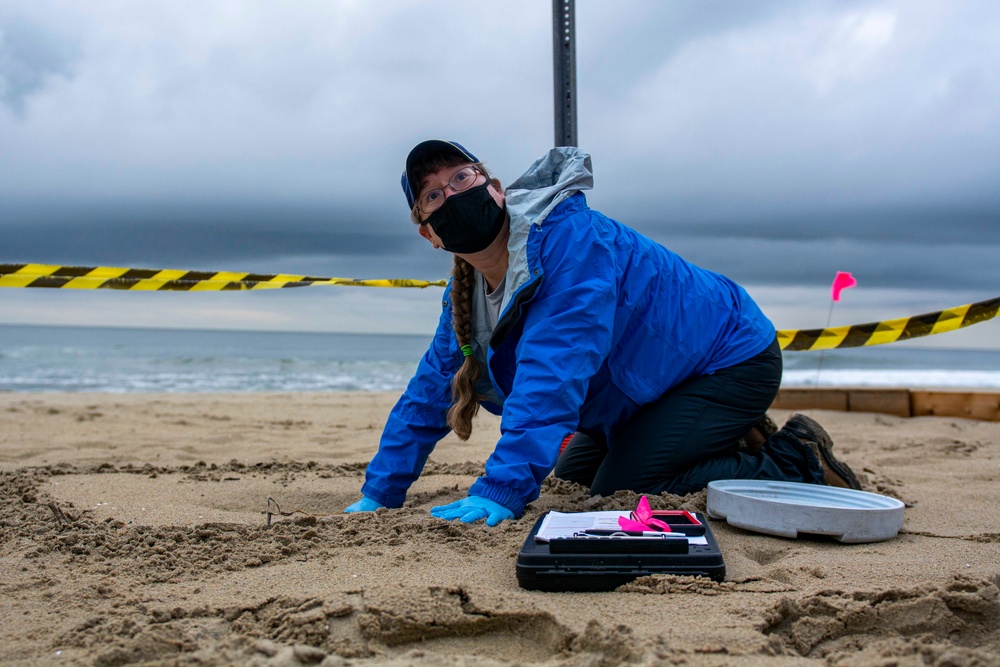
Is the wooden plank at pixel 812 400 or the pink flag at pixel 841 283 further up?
the pink flag at pixel 841 283

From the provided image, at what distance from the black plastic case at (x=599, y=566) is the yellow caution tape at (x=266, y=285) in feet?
10.3

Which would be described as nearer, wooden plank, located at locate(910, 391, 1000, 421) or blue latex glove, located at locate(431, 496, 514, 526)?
blue latex glove, located at locate(431, 496, 514, 526)

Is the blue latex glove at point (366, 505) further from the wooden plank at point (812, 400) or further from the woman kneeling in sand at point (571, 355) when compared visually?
the wooden plank at point (812, 400)

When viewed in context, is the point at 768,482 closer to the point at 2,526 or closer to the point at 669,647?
the point at 669,647

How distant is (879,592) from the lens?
1656mm

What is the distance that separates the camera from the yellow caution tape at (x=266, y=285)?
4.31 metres

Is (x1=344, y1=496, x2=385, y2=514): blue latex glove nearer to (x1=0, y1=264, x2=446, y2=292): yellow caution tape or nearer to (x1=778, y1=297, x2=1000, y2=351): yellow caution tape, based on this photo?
(x1=0, y1=264, x2=446, y2=292): yellow caution tape

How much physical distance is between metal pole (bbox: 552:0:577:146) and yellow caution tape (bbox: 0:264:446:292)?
5.34 ft

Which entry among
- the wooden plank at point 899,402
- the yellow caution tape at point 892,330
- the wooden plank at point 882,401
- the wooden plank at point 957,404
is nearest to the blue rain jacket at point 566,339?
the yellow caution tape at point 892,330

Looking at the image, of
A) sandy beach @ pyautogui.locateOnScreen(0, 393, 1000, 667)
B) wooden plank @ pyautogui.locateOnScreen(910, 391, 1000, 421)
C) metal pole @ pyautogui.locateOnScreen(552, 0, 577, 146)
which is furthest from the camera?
wooden plank @ pyautogui.locateOnScreen(910, 391, 1000, 421)

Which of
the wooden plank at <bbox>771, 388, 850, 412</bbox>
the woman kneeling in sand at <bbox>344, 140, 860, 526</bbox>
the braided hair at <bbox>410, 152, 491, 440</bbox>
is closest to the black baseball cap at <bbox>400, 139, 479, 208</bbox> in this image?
the woman kneeling in sand at <bbox>344, 140, 860, 526</bbox>

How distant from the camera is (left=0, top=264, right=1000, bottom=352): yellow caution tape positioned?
4.31 metres

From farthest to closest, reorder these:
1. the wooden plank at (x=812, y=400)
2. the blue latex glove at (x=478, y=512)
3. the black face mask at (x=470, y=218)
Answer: the wooden plank at (x=812, y=400)
the black face mask at (x=470, y=218)
the blue latex glove at (x=478, y=512)

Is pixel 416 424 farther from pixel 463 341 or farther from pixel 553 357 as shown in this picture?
pixel 553 357
